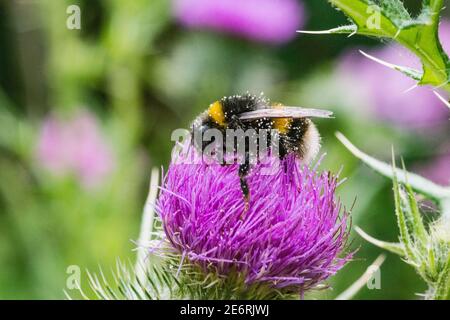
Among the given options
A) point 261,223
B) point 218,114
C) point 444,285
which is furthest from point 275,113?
point 444,285

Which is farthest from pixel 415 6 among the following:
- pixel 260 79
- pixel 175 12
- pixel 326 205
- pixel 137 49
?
pixel 326 205

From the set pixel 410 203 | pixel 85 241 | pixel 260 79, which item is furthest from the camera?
pixel 260 79

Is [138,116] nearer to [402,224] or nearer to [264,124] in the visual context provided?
[264,124]

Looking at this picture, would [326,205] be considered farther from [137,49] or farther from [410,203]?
[137,49]

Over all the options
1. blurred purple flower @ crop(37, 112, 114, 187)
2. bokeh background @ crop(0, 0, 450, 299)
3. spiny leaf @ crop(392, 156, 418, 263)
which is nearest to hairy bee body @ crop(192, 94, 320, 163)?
spiny leaf @ crop(392, 156, 418, 263)

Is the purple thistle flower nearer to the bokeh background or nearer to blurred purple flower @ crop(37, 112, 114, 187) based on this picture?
→ the bokeh background

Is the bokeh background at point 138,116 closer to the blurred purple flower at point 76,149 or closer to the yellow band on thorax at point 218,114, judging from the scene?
the blurred purple flower at point 76,149

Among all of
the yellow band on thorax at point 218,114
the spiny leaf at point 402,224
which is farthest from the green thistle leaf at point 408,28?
the yellow band on thorax at point 218,114
